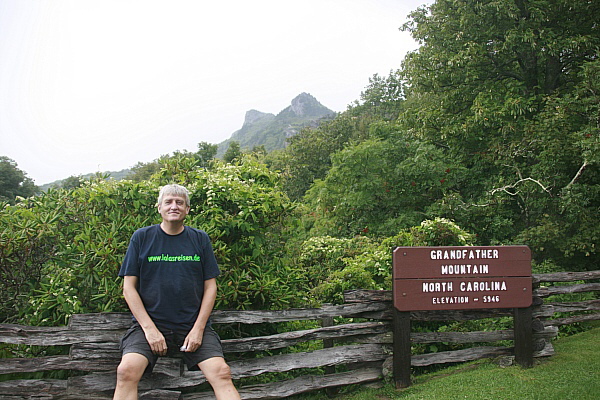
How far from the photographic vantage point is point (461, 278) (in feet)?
16.3

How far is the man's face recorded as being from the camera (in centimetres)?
354

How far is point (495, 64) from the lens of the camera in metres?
13.5

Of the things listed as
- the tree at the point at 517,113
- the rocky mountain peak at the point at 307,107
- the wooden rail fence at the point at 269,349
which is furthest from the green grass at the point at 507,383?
the rocky mountain peak at the point at 307,107

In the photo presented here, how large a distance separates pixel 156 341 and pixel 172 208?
3.34ft

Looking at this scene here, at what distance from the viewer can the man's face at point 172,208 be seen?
3543mm

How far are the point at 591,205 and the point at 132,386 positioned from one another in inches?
476

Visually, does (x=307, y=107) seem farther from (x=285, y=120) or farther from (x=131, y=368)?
(x=131, y=368)

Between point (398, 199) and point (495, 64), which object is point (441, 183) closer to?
point (398, 199)

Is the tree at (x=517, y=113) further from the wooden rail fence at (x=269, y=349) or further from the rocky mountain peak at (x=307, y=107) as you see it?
the rocky mountain peak at (x=307, y=107)

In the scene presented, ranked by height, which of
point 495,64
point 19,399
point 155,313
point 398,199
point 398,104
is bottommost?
point 19,399

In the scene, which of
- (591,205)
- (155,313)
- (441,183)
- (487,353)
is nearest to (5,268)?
(155,313)

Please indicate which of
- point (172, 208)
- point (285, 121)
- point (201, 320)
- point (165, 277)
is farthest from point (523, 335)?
point (285, 121)

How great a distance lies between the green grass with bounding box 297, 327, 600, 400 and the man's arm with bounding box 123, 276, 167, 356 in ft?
6.82

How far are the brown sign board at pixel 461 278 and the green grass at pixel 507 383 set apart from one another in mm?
769
